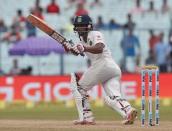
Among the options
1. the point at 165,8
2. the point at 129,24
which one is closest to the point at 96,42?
the point at 129,24

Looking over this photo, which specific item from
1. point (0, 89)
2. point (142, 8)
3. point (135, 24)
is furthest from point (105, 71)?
point (142, 8)

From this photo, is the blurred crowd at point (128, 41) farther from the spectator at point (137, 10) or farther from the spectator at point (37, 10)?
the spectator at point (137, 10)

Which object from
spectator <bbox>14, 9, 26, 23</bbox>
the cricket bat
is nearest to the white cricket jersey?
the cricket bat

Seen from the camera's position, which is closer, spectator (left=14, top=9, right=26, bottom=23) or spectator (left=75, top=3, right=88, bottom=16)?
spectator (left=14, top=9, right=26, bottom=23)

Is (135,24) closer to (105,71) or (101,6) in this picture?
(101,6)

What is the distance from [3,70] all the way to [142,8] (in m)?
5.19

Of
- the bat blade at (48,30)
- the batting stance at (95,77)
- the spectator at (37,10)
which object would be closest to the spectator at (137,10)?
the spectator at (37,10)

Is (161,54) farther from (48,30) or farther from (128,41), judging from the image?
(48,30)

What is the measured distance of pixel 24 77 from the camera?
2088 cm

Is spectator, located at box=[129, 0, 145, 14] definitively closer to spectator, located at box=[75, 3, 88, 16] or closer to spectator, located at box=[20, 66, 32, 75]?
spectator, located at box=[75, 3, 88, 16]

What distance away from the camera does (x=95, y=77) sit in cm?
1084

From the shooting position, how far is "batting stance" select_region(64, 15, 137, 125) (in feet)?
34.5

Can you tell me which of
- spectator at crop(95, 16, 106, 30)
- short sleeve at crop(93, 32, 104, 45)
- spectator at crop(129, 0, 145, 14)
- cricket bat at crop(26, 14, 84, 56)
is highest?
spectator at crop(129, 0, 145, 14)

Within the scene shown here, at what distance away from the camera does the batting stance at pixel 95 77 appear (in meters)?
10.5
